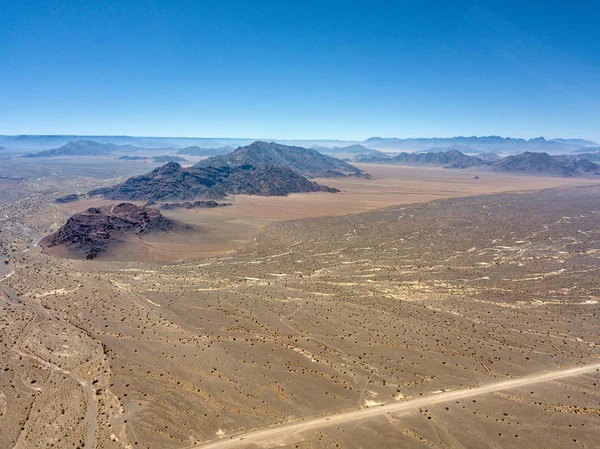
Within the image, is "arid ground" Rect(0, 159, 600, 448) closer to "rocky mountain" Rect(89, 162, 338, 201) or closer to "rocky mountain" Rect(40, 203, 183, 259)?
"rocky mountain" Rect(40, 203, 183, 259)

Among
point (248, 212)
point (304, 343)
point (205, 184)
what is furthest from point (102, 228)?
point (205, 184)

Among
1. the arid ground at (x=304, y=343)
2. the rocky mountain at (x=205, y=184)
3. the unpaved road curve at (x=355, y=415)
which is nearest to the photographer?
the unpaved road curve at (x=355, y=415)

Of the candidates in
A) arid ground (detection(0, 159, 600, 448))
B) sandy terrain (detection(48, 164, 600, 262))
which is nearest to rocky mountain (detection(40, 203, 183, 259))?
sandy terrain (detection(48, 164, 600, 262))

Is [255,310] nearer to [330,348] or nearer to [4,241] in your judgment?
[330,348]

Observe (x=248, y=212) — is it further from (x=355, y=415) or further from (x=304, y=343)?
(x=355, y=415)

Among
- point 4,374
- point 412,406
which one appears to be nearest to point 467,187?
point 412,406

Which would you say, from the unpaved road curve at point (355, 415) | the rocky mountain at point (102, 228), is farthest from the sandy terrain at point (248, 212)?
the unpaved road curve at point (355, 415)

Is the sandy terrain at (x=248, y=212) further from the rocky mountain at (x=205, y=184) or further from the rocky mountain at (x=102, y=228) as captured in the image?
the rocky mountain at (x=205, y=184)
